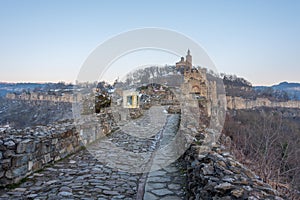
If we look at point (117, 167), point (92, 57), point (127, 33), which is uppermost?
point (127, 33)

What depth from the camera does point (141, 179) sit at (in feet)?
12.0

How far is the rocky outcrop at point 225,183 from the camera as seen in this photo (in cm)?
179

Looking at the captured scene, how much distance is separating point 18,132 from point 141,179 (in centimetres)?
218

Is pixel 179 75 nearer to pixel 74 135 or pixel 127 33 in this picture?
pixel 127 33

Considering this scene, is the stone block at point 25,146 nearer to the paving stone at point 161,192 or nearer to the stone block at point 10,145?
the stone block at point 10,145

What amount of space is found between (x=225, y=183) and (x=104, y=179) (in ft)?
7.12

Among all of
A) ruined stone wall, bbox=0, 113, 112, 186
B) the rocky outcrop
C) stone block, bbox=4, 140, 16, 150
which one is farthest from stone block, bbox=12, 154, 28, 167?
the rocky outcrop

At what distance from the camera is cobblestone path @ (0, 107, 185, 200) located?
3002 millimetres

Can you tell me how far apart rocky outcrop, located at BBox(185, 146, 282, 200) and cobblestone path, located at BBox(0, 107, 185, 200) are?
60 cm

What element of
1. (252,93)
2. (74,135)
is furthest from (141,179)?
(252,93)

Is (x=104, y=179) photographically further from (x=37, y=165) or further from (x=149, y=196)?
(x=37, y=165)

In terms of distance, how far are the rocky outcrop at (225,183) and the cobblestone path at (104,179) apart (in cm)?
60

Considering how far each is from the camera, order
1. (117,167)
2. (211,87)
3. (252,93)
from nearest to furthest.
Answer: (117,167), (211,87), (252,93)

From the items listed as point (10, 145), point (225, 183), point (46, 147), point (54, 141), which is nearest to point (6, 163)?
point (10, 145)
